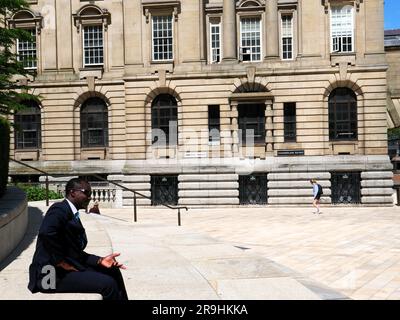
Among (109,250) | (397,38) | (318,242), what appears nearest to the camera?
(109,250)

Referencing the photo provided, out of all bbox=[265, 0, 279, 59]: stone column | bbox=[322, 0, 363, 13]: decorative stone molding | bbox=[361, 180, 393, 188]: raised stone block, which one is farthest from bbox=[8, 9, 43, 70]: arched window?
bbox=[361, 180, 393, 188]: raised stone block

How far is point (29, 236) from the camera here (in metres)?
12.3

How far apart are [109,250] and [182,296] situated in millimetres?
3519

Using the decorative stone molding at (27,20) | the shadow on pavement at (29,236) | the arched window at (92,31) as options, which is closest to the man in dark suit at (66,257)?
the shadow on pavement at (29,236)

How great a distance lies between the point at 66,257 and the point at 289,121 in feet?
84.4

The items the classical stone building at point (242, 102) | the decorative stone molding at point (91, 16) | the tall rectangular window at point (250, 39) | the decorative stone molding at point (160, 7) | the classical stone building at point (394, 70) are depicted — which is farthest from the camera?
the classical stone building at point (394, 70)

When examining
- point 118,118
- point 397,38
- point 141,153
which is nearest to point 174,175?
point 141,153

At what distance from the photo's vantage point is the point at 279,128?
98.9 feet

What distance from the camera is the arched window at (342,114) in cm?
3005

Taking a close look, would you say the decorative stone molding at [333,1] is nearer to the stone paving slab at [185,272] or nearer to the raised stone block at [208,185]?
the raised stone block at [208,185]

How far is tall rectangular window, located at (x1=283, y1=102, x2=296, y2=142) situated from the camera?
3031 cm

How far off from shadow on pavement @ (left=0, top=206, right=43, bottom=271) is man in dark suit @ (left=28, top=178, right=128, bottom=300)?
3291 millimetres

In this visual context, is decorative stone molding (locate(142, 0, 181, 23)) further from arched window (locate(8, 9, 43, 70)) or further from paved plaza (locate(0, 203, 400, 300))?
paved plaza (locate(0, 203, 400, 300))
